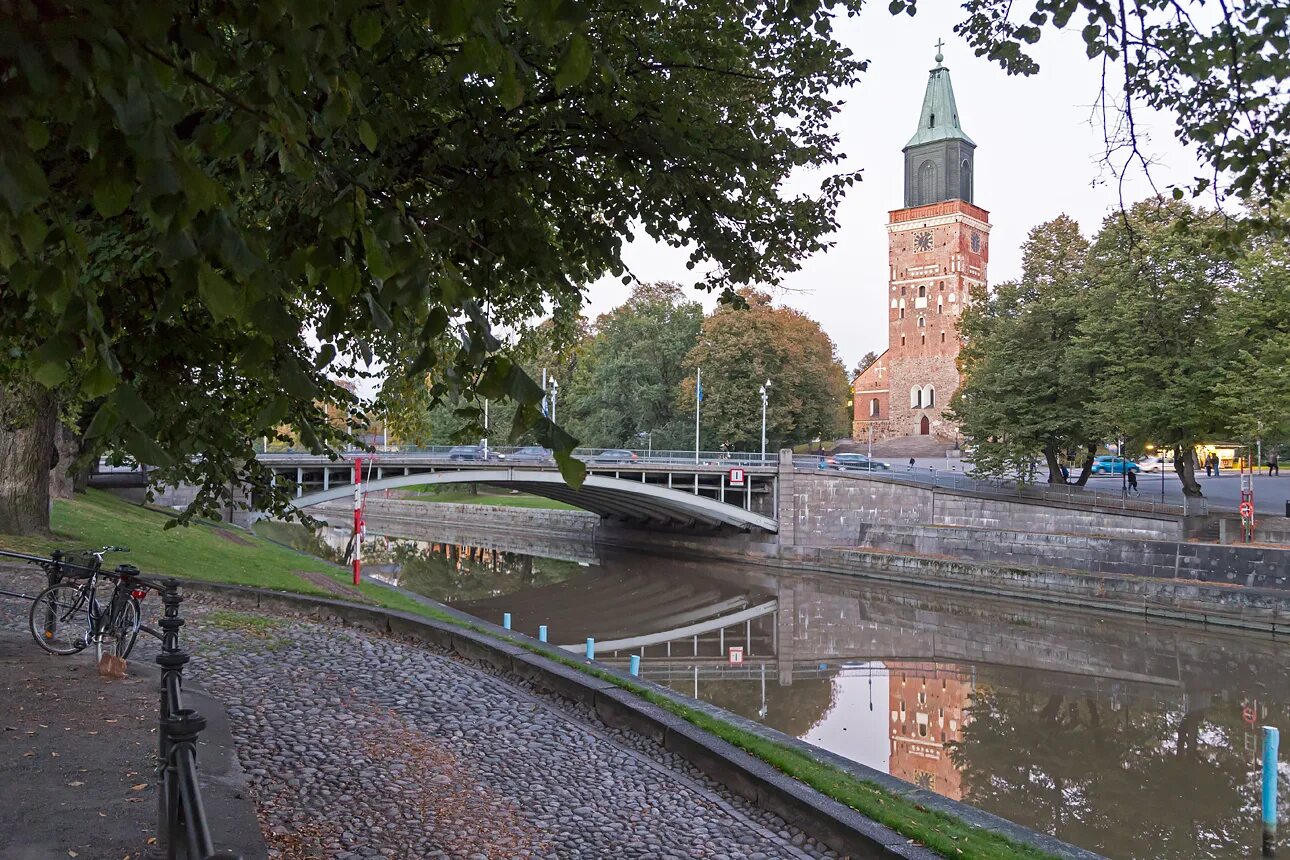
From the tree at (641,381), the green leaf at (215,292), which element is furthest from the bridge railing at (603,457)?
the green leaf at (215,292)

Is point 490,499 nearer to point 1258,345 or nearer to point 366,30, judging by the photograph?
point 1258,345

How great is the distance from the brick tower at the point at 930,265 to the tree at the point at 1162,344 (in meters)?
34.9

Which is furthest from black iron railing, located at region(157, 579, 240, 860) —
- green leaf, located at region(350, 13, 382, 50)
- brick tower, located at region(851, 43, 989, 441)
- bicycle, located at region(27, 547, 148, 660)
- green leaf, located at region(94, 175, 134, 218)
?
brick tower, located at region(851, 43, 989, 441)

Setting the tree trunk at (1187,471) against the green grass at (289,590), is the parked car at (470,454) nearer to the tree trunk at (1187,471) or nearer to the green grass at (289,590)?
the green grass at (289,590)

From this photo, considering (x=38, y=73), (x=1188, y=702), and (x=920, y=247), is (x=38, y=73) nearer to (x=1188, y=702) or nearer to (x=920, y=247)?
(x=1188, y=702)

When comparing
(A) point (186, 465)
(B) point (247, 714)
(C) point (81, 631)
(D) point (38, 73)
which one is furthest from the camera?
(C) point (81, 631)

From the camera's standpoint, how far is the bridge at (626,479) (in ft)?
97.3

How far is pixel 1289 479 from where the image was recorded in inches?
1486

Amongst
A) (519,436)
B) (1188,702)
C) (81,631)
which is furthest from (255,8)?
(1188,702)

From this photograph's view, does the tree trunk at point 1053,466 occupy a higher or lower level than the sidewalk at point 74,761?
higher

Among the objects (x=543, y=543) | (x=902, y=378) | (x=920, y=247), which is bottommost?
(x=543, y=543)

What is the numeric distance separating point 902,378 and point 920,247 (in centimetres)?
879

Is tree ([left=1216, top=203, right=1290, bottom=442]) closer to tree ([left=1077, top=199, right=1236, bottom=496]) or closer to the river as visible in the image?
tree ([left=1077, top=199, right=1236, bottom=496])

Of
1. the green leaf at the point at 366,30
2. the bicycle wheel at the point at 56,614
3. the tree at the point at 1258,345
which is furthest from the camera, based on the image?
the tree at the point at 1258,345
